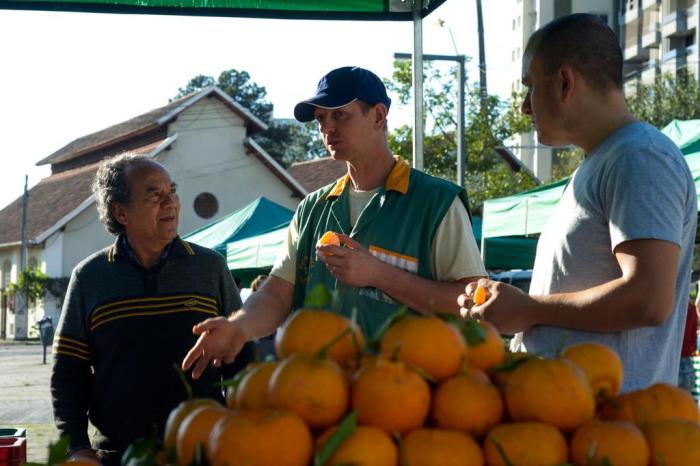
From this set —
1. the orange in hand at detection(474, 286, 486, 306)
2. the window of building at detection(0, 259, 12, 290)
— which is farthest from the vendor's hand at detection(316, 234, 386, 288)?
the window of building at detection(0, 259, 12, 290)

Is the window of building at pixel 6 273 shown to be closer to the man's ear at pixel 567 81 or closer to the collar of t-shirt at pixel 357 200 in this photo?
the collar of t-shirt at pixel 357 200

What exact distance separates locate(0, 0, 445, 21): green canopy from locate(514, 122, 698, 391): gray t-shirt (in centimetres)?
189

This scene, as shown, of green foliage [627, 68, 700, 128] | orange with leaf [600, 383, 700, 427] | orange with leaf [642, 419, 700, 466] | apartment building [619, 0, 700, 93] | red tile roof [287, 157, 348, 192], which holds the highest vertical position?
apartment building [619, 0, 700, 93]

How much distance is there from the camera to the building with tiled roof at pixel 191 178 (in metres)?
47.3

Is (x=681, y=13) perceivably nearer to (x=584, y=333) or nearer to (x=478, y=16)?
(x=478, y=16)

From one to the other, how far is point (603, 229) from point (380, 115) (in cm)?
117

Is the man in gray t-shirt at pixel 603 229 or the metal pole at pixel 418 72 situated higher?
the metal pole at pixel 418 72

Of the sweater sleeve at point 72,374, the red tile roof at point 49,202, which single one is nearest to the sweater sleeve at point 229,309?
the sweater sleeve at point 72,374

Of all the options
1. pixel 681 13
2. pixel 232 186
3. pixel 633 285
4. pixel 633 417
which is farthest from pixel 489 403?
pixel 681 13

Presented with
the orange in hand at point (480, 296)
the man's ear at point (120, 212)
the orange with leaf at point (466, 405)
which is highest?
the man's ear at point (120, 212)

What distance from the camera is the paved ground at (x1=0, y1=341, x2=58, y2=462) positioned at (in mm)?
11039

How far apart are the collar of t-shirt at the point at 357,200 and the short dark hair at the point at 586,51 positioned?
3.17ft

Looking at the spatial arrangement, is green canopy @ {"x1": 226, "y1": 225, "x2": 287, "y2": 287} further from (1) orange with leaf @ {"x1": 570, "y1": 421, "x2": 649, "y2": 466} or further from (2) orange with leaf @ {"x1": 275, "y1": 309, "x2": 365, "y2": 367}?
(1) orange with leaf @ {"x1": 570, "y1": 421, "x2": 649, "y2": 466}

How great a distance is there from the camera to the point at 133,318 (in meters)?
3.98
